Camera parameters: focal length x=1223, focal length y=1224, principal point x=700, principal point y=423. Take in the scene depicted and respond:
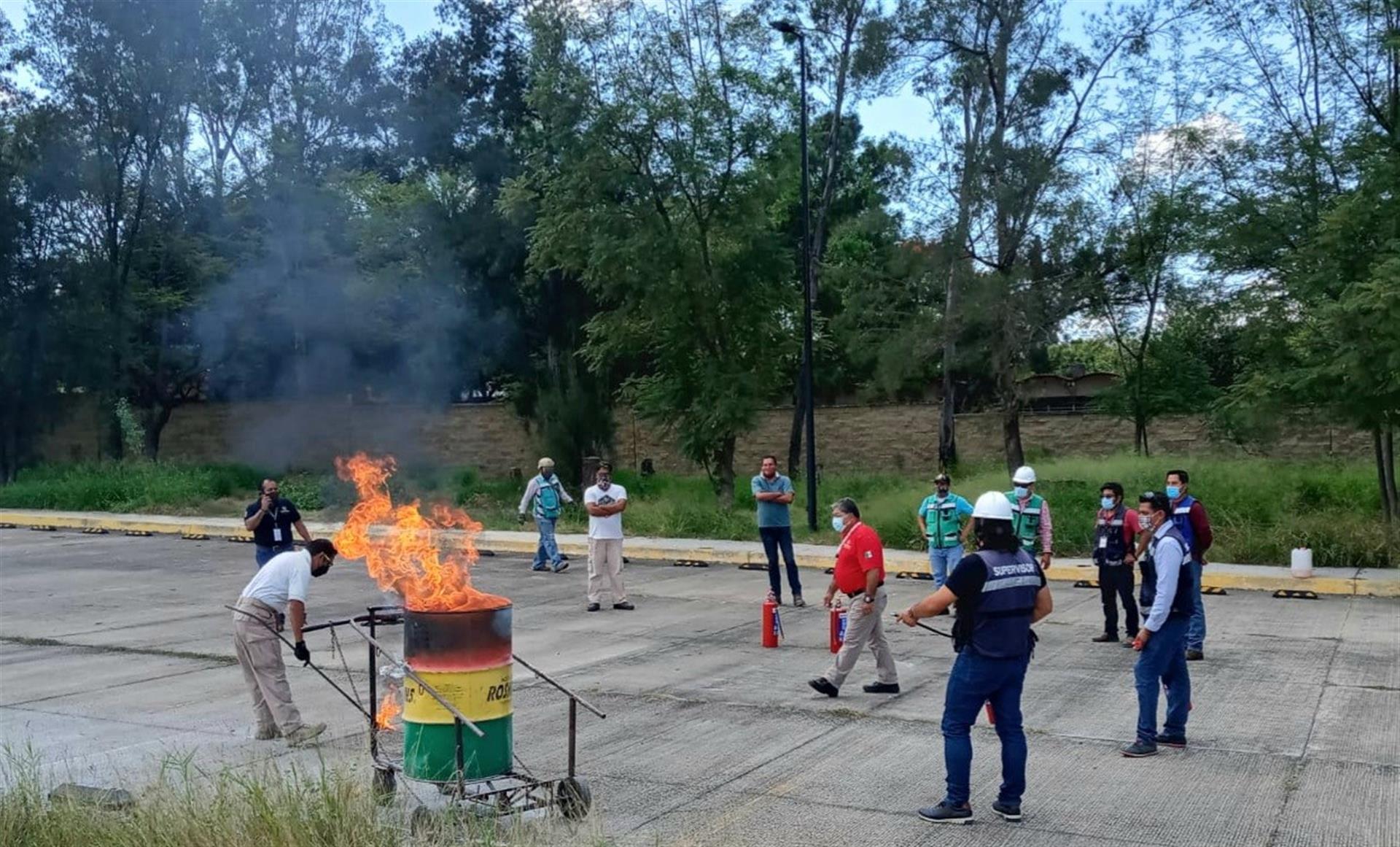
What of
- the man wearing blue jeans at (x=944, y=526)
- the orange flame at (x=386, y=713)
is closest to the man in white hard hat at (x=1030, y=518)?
the man wearing blue jeans at (x=944, y=526)

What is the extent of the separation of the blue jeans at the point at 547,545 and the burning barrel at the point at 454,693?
11580 millimetres

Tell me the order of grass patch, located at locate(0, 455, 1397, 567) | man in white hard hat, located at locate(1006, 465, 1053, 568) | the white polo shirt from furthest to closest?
grass patch, located at locate(0, 455, 1397, 567), man in white hard hat, located at locate(1006, 465, 1053, 568), the white polo shirt

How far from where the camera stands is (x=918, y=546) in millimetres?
19266

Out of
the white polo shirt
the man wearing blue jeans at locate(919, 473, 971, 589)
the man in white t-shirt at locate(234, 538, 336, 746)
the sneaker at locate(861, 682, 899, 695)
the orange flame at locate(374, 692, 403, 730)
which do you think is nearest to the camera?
the orange flame at locate(374, 692, 403, 730)

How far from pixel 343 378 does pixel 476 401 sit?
379 inches

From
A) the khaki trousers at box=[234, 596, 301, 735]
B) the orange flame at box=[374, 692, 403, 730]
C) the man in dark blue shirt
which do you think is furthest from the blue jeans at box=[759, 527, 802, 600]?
the orange flame at box=[374, 692, 403, 730]

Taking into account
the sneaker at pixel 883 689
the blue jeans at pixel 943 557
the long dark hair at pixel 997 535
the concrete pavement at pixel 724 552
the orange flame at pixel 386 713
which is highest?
the long dark hair at pixel 997 535

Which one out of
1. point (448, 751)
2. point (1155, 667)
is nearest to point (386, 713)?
point (448, 751)

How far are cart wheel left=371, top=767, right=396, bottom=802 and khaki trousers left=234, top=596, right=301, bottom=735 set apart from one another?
1.95 m

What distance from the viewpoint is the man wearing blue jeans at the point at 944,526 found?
12688mm

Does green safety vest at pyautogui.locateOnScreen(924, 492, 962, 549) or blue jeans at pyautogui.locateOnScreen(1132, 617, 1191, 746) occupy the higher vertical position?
green safety vest at pyautogui.locateOnScreen(924, 492, 962, 549)

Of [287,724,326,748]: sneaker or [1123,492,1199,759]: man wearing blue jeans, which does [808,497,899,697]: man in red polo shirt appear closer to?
[1123,492,1199,759]: man wearing blue jeans

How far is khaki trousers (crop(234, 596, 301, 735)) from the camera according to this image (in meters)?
8.15

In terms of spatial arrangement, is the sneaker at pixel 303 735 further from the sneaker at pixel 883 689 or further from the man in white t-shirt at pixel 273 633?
the sneaker at pixel 883 689
